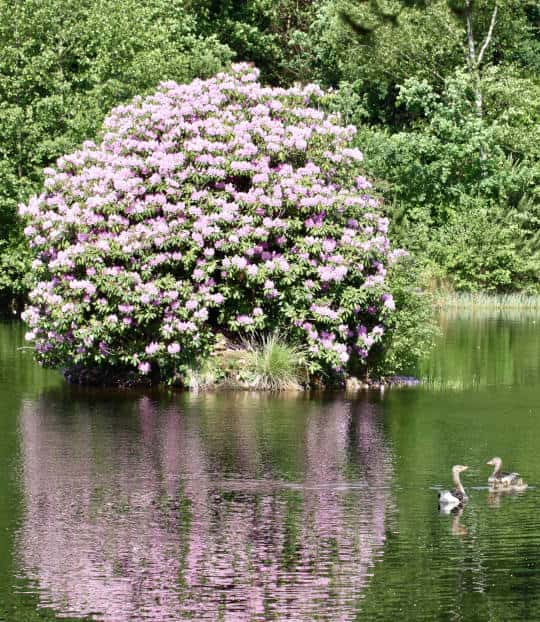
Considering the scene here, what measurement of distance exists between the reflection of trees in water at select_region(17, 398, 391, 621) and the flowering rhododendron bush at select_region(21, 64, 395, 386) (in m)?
3.99

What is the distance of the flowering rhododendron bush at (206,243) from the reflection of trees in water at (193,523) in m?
3.99

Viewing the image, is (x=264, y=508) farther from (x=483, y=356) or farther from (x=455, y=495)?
(x=483, y=356)

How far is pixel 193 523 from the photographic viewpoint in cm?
1515

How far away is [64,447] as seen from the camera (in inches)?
786

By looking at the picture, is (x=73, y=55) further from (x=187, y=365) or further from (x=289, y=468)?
(x=289, y=468)

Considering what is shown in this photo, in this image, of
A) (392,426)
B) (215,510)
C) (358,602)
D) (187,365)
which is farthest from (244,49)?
(358,602)

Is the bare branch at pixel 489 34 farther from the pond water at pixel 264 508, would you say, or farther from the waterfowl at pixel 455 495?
the waterfowl at pixel 455 495

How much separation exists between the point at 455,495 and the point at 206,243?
34.9 ft

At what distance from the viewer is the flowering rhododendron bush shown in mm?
25344

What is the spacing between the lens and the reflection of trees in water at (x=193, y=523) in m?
12.3

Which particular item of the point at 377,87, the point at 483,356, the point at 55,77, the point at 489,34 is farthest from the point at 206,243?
the point at 377,87

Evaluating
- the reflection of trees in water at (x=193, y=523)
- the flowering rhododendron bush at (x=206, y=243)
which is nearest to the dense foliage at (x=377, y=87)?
the flowering rhododendron bush at (x=206, y=243)

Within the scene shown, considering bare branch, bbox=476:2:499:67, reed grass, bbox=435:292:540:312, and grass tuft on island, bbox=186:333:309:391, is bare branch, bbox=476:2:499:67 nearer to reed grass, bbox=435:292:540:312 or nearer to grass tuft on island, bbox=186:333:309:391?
reed grass, bbox=435:292:540:312

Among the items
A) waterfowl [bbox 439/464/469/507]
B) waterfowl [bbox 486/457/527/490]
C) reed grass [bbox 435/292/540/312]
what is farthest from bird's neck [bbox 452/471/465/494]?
reed grass [bbox 435/292/540/312]
